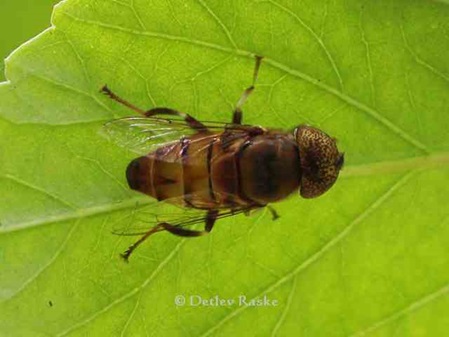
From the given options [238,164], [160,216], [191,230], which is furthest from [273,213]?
[160,216]

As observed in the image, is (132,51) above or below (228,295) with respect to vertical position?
above

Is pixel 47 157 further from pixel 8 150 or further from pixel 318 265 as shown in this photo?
pixel 318 265

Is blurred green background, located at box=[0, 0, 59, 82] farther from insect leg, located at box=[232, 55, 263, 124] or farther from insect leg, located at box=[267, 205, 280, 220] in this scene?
insect leg, located at box=[267, 205, 280, 220]

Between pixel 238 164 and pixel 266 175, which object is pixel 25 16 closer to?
pixel 238 164

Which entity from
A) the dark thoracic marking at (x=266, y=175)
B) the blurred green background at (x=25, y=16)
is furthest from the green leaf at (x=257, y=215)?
the blurred green background at (x=25, y=16)

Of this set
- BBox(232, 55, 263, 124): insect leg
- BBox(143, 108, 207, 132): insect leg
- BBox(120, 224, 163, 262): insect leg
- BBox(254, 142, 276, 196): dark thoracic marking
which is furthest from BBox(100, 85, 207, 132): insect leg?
BBox(120, 224, 163, 262): insect leg

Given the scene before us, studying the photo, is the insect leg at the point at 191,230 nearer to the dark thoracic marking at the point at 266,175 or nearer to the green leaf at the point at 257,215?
the green leaf at the point at 257,215

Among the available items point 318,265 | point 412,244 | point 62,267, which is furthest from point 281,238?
point 62,267
